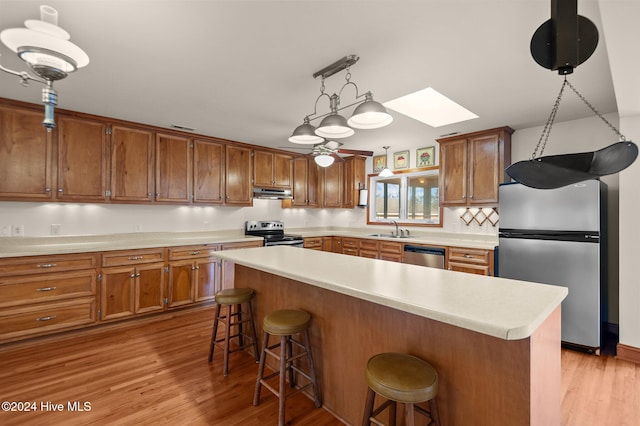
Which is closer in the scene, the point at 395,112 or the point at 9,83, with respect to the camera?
the point at 9,83

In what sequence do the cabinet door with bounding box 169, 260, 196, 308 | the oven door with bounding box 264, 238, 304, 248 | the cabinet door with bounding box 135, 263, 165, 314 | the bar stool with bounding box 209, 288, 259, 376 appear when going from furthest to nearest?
the oven door with bounding box 264, 238, 304, 248, the cabinet door with bounding box 169, 260, 196, 308, the cabinet door with bounding box 135, 263, 165, 314, the bar stool with bounding box 209, 288, 259, 376

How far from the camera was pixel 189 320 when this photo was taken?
143 inches

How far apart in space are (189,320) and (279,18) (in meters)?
3.41

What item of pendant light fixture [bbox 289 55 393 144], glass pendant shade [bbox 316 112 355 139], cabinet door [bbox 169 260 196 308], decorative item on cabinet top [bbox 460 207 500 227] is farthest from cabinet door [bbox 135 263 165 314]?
decorative item on cabinet top [bbox 460 207 500 227]

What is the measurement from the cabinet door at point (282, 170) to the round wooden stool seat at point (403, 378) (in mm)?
4082

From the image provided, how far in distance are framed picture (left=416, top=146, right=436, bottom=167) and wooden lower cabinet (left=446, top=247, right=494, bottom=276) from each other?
157 centimetres

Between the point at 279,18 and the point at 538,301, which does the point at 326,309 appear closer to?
the point at 538,301

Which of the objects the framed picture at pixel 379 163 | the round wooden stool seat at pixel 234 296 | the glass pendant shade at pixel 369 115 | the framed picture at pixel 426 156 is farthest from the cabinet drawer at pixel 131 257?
the framed picture at pixel 426 156

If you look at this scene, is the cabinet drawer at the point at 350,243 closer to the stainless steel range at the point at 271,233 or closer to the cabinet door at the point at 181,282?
the stainless steel range at the point at 271,233

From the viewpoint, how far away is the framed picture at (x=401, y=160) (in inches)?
203

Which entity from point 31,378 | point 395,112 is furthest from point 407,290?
point 31,378

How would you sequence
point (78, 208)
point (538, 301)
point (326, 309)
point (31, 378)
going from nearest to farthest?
point (538, 301) → point (326, 309) → point (31, 378) → point (78, 208)

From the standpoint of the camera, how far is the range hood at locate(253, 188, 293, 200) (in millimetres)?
4879

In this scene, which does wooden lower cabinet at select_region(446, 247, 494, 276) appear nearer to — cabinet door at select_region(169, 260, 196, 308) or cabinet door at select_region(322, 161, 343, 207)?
cabinet door at select_region(322, 161, 343, 207)
